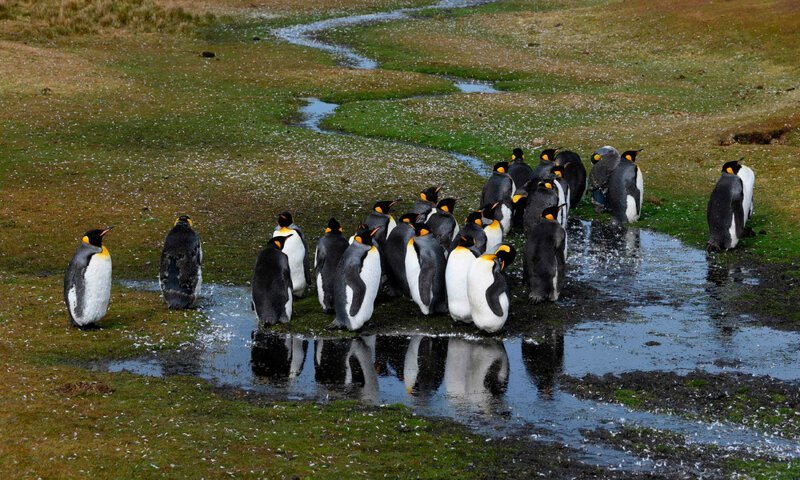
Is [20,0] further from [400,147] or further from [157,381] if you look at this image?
[157,381]

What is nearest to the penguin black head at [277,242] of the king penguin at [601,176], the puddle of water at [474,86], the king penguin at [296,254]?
the king penguin at [296,254]

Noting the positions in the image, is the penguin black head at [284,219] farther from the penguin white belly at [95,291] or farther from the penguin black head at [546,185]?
the penguin black head at [546,185]

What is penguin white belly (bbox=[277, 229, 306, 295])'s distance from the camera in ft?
50.4

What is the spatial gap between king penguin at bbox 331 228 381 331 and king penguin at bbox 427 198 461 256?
1959 mm

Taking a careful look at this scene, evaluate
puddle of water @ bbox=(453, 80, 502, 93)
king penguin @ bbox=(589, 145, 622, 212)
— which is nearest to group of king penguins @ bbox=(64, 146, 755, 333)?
king penguin @ bbox=(589, 145, 622, 212)

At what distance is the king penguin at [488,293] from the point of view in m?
13.6


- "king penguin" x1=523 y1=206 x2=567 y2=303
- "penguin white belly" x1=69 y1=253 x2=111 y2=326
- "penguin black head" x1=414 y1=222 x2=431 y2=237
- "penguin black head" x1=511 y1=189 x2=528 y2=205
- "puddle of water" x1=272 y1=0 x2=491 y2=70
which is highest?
"puddle of water" x1=272 y1=0 x2=491 y2=70

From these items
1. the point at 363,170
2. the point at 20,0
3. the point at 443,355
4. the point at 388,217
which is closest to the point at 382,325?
the point at 443,355

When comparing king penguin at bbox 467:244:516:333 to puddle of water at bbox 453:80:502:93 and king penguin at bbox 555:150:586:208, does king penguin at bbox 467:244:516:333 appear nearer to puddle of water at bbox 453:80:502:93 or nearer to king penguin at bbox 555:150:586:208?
king penguin at bbox 555:150:586:208

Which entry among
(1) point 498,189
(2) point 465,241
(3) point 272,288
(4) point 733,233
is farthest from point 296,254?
(4) point 733,233

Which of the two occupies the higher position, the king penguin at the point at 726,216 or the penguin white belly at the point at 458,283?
the king penguin at the point at 726,216

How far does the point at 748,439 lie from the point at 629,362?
2428mm

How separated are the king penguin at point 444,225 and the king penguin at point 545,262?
134 cm

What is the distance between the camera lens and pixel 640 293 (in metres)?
15.5
